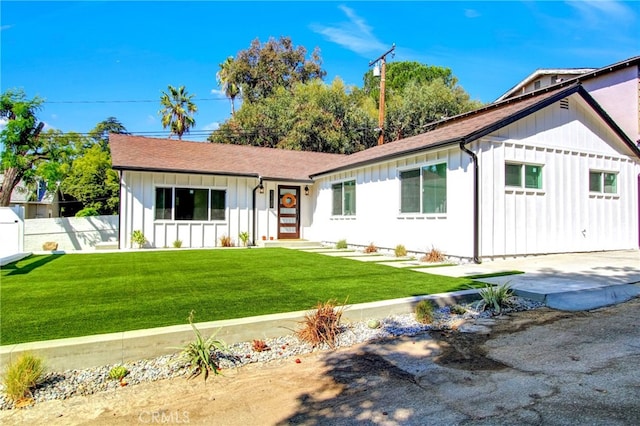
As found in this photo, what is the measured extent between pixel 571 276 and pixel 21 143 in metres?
16.8

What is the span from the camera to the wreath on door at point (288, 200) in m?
15.1

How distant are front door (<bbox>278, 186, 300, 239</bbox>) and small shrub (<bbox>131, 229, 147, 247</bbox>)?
4.91 m

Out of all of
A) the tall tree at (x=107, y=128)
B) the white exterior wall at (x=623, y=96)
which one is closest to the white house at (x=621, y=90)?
the white exterior wall at (x=623, y=96)

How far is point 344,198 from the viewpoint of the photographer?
13492 mm

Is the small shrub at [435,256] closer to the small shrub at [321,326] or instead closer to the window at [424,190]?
the window at [424,190]

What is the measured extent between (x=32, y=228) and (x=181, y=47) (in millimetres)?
12476

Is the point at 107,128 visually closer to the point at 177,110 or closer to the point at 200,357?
the point at 177,110

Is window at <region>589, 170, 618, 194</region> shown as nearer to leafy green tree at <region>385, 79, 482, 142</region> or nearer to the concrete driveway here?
the concrete driveway

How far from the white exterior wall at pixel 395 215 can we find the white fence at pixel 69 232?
26.0 ft

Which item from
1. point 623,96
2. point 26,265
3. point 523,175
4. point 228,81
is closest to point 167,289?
point 26,265

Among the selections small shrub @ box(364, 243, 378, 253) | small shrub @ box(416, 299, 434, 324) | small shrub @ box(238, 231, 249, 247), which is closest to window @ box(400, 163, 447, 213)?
small shrub @ box(364, 243, 378, 253)

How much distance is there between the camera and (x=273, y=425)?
2.51 m

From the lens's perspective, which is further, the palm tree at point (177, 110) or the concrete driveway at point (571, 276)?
the palm tree at point (177, 110)

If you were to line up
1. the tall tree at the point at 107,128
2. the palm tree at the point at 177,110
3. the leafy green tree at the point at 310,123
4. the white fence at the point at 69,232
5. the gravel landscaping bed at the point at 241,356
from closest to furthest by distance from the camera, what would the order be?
the gravel landscaping bed at the point at 241,356 → the white fence at the point at 69,232 → the leafy green tree at the point at 310,123 → the palm tree at the point at 177,110 → the tall tree at the point at 107,128
